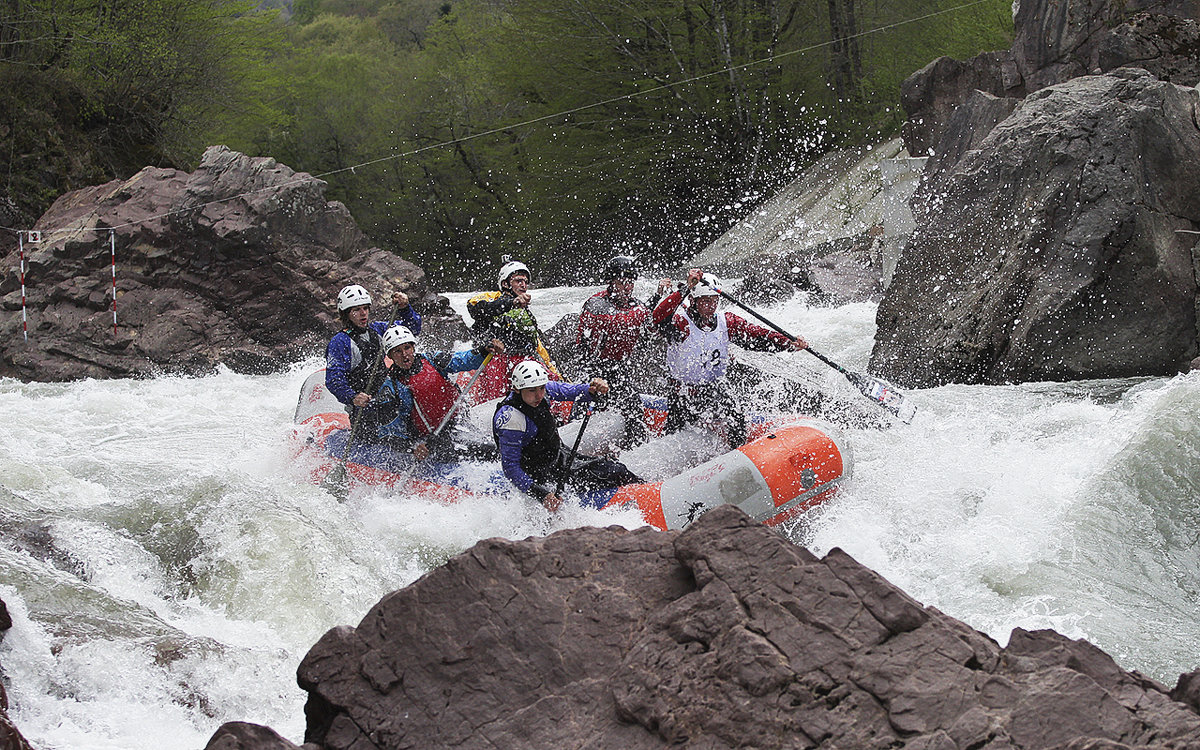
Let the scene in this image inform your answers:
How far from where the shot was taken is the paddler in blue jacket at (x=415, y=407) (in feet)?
25.0

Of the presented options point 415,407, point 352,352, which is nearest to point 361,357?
point 352,352

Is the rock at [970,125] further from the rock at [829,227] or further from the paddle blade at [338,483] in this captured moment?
the paddle blade at [338,483]

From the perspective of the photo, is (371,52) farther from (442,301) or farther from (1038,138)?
(1038,138)

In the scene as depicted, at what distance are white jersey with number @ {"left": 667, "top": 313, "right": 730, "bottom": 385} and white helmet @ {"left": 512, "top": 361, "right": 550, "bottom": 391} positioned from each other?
143cm

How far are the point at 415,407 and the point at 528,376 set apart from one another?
5.33 feet

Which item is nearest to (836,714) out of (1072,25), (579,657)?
(579,657)

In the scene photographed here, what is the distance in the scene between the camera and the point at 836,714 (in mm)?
2826

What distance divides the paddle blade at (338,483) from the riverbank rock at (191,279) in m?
6.19

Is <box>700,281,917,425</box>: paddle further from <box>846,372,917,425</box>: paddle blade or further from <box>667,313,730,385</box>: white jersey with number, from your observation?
<box>667,313,730,385</box>: white jersey with number

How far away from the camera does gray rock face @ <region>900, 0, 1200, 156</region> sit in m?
11.9

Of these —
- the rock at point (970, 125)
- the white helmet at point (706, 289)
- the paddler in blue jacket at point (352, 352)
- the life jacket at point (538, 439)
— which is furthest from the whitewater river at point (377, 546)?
the rock at point (970, 125)

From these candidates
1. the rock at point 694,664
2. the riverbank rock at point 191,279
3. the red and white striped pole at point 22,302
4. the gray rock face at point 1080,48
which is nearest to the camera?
the rock at point 694,664

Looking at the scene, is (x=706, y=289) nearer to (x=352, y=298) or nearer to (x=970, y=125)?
(x=352, y=298)

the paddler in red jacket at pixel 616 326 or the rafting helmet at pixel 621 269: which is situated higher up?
the rafting helmet at pixel 621 269
